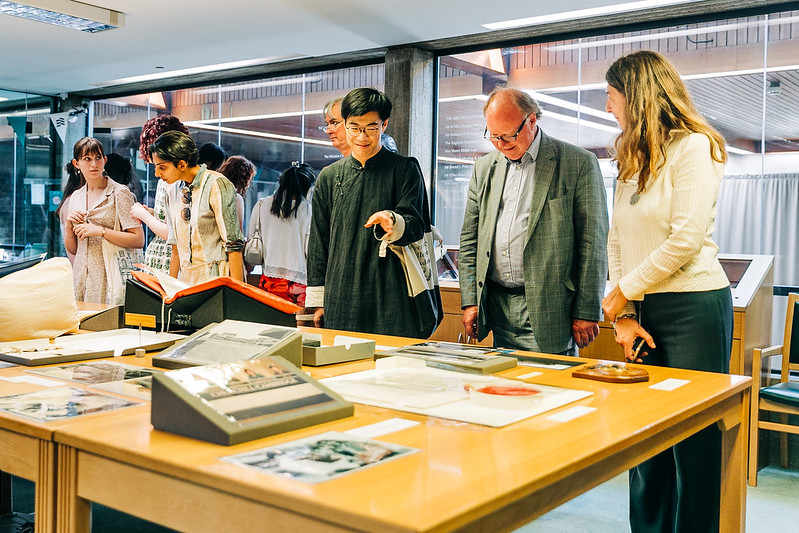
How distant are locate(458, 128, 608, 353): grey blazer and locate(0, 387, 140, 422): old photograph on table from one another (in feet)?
4.60

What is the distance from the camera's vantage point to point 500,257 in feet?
8.17

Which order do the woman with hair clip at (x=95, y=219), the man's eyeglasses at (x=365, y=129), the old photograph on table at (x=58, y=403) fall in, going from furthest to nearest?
the woman with hair clip at (x=95, y=219), the man's eyeglasses at (x=365, y=129), the old photograph on table at (x=58, y=403)

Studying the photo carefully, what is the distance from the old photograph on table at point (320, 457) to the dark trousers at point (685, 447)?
1.17 metres

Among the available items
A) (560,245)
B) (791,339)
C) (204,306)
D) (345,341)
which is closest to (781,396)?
(791,339)

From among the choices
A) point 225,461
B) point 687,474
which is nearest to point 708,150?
point 687,474

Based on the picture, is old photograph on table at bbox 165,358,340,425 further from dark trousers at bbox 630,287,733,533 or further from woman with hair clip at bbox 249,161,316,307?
woman with hair clip at bbox 249,161,316,307

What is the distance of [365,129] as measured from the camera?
2.64 meters

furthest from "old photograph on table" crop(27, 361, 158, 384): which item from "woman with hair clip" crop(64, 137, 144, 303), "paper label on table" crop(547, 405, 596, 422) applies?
"woman with hair clip" crop(64, 137, 144, 303)

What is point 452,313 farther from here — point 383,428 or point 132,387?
point 383,428

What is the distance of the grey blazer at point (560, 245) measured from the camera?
238 cm

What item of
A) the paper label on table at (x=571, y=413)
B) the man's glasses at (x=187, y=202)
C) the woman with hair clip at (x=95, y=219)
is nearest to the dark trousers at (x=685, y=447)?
the paper label on table at (x=571, y=413)

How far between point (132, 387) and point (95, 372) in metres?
0.21

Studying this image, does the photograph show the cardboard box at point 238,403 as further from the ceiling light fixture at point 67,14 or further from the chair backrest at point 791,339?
the ceiling light fixture at point 67,14

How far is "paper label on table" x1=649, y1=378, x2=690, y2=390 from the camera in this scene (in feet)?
5.16
